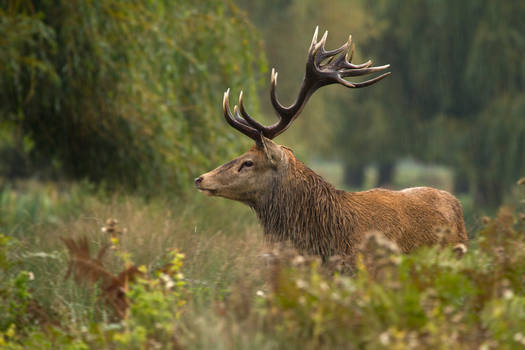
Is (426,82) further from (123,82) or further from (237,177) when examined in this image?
(237,177)

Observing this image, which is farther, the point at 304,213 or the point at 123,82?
the point at 123,82

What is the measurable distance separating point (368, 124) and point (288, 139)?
6.23m

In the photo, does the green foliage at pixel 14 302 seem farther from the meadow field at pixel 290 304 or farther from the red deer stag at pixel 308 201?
the red deer stag at pixel 308 201

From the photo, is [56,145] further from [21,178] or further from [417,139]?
[417,139]

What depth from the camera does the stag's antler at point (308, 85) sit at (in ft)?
19.2

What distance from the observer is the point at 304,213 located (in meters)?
5.60

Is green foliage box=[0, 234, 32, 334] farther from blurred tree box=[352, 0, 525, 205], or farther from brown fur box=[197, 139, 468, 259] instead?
blurred tree box=[352, 0, 525, 205]

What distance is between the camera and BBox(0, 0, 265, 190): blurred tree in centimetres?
852

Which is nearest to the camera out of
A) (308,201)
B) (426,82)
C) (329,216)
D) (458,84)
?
(329,216)

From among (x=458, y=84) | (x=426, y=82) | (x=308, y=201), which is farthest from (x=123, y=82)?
(x=426, y=82)

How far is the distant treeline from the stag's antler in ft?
42.4

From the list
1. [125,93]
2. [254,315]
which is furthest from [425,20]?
[254,315]

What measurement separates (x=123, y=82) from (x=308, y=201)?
413 centimetres

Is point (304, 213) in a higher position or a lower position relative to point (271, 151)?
lower
